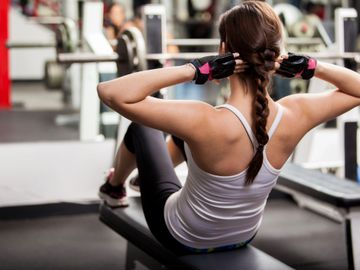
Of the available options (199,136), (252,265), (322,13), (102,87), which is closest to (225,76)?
(199,136)

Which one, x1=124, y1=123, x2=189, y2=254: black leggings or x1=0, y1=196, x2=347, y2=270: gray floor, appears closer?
x1=124, y1=123, x2=189, y2=254: black leggings

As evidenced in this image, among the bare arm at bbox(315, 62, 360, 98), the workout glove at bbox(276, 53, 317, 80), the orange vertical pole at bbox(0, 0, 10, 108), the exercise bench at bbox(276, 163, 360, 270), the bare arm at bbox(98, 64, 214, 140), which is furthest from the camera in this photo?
the orange vertical pole at bbox(0, 0, 10, 108)

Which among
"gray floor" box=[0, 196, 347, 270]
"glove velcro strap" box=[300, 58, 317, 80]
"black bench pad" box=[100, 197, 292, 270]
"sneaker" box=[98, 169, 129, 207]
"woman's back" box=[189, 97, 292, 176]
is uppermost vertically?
"glove velcro strap" box=[300, 58, 317, 80]

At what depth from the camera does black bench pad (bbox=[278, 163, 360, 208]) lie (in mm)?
2688

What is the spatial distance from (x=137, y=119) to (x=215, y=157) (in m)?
0.24

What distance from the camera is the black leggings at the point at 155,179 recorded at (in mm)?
2141

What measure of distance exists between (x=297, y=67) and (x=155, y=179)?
590 mm

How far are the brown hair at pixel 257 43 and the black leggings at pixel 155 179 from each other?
43 centimetres

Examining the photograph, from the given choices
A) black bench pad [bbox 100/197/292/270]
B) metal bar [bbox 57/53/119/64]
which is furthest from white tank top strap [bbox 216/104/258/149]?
metal bar [bbox 57/53/119/64]

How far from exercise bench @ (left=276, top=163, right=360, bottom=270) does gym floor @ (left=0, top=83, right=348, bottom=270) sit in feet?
1.04

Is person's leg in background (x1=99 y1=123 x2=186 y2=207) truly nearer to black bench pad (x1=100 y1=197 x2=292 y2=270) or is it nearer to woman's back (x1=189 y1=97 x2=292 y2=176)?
black bench pad (x1=100 y1=197 x2=292 y2=270)

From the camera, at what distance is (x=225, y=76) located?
6.07 feet

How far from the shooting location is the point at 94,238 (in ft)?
11.0

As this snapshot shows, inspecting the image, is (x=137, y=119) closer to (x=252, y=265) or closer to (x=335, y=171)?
(x=252, y=265)
